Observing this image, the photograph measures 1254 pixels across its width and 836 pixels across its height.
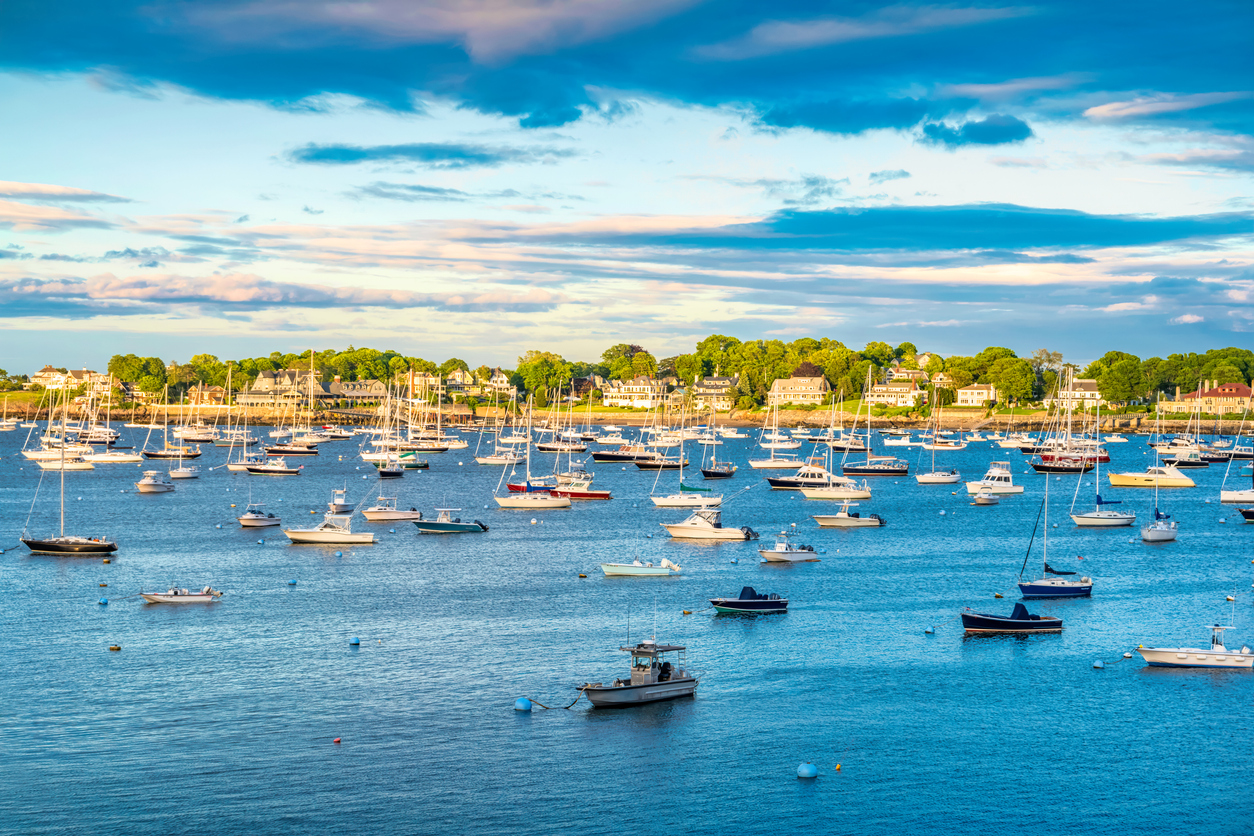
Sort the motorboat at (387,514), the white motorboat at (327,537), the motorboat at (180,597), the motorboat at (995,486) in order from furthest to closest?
the motorboat at (995,486)
the motorboat at (387,514)
the white motorboat at (327,537)
the motorboat at (180,597)

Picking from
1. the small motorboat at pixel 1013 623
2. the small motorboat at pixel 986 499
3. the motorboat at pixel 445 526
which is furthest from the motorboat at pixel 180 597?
the small motorboat at pixel 986 499

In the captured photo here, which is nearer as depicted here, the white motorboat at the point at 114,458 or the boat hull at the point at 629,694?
the boat hull at the point at 629,694

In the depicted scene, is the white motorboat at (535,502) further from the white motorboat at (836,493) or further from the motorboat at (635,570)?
the motorboat at (635,570)

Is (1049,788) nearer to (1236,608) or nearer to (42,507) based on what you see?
(1236,608)

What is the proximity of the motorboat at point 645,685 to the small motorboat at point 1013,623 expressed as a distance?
1629 cm

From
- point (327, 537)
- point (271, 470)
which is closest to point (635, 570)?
point (327, 537)

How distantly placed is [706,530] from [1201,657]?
39.1 meters

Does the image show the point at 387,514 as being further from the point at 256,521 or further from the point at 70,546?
the point at 70,546

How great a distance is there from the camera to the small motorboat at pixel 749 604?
56250 mm

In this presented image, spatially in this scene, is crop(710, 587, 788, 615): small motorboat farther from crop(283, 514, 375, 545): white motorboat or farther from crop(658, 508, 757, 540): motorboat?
crop(283, 514, 375, 545): white motorboat

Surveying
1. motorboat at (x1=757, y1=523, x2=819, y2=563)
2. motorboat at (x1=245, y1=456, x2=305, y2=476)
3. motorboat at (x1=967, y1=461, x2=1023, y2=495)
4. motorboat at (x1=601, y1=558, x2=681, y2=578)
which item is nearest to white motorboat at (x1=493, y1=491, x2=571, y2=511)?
motorboat at (x1=757, y1=523, x2=819, y2=563)

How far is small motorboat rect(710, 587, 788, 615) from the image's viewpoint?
185ft

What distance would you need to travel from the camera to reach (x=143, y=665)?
46.3 m

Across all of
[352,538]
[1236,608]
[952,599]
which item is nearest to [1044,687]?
[952,599]
